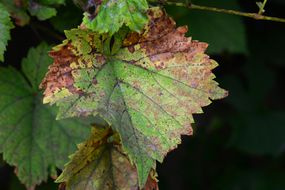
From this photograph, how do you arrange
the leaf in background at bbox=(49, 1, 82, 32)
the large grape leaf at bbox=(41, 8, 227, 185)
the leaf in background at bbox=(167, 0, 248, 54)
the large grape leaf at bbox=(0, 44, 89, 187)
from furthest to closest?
the leaf in background at bbox=(167, 0, 248, 54)
the leaf in background at bbox=(49, 1, 82, 32)
the large grape leaf at bbox=(0, 44, 89, 187)
the large grape leaf at bbox=(41, 8, 227, 185)

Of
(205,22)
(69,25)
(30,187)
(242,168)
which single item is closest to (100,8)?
(69,25)

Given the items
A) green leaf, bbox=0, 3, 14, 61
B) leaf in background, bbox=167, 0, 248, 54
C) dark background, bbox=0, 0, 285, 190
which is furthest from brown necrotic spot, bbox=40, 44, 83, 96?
leaf in background, bbox=167, 0, 248, 54

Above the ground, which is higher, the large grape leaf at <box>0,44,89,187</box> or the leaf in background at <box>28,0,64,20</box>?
the leaf in background at <box>28,0,64,20</box>

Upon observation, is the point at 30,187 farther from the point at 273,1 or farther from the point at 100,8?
the point at 273,1

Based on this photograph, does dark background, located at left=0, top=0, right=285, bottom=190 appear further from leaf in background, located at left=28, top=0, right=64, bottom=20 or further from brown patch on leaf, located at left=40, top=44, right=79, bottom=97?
brown patch on leaf, located at left=40, top=44, right=79, bottom=97

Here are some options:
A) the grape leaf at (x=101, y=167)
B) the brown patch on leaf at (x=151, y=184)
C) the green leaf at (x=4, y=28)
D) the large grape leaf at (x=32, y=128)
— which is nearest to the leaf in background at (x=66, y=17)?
the large grape leaf at (x=32, y=128)

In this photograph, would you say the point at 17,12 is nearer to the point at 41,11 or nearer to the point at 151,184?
the point at 41,11

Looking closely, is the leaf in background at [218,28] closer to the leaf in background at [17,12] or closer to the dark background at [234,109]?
the dark background at [234,109]

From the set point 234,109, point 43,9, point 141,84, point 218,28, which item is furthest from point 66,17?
point 234,109
